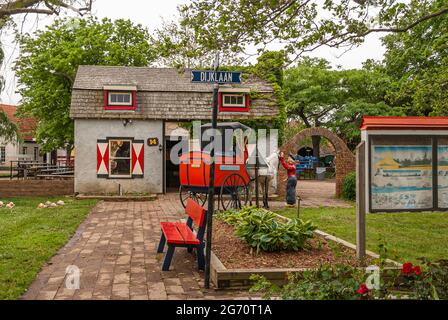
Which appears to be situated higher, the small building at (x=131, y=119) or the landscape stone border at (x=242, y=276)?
the small building at (x=131, y=119)

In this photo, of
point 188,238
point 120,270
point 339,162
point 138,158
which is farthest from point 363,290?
point 138,158

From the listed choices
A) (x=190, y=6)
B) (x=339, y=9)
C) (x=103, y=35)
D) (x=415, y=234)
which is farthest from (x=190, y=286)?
(x=103, y=35)

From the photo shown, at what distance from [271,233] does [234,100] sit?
1530 centimetres

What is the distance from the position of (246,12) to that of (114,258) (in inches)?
161

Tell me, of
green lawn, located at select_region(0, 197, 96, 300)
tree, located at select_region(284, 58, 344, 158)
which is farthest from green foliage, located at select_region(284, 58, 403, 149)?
green lawn, located at select_region(0, 197, 96, 300)

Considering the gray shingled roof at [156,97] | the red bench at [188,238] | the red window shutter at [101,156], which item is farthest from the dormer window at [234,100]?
the red bench at [188,238]

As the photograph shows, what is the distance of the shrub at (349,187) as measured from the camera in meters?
18.1

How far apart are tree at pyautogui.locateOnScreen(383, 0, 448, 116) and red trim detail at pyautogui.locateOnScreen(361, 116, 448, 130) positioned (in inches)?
65.6

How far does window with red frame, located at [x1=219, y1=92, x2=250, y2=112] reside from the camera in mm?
21766

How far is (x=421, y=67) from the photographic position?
30.8 metres

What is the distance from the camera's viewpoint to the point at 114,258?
7.45 metres

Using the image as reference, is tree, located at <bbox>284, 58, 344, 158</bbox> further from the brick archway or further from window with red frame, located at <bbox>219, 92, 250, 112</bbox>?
the brick archway

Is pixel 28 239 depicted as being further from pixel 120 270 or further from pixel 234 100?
pixel 234 100

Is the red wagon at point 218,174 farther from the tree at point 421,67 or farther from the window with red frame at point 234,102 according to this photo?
the window with red frame at point 234,102
